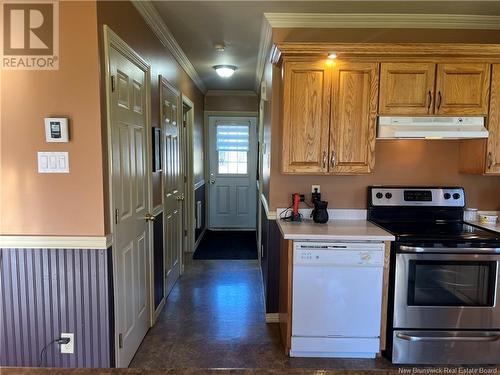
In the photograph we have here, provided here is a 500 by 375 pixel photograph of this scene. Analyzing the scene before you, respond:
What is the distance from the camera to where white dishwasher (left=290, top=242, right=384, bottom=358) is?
2254 mm

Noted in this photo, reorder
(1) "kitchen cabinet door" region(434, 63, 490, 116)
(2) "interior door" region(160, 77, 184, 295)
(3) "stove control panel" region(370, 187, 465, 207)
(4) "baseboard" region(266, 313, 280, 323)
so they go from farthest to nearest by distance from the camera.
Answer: (2) "interior door" region(160, 77, 184, 295)
(4) "baseboard" region(266, 313, 280, 323)
(3) "stove control panel" region(370, 187, 465, 207)
(1) "kitchen cabinet door" region(434, 63, 490, 116)

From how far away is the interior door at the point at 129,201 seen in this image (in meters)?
2.04

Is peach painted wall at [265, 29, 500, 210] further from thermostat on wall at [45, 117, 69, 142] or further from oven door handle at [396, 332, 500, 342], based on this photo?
thermostat on wall at [45, 117, 69, 142]

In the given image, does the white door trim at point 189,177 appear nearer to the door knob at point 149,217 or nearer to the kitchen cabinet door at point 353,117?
the door knob at point 149,217

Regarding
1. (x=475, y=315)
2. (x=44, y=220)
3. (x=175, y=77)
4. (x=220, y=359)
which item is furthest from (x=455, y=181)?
(x=44, y=220)

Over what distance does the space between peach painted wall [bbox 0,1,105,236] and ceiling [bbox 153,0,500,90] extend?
92cm

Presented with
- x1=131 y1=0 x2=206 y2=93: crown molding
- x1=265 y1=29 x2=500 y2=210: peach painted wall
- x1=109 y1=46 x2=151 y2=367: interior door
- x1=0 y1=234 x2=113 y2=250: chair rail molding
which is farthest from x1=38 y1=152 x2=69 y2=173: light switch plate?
x1=265 y1=29 x2=500 y2=210: peach painted wall

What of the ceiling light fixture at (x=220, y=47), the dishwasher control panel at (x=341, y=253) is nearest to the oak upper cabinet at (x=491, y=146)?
the dishwasher control panel at (x=341, y=253)

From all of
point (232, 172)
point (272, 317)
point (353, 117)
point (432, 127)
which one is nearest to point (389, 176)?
point (432, 127)

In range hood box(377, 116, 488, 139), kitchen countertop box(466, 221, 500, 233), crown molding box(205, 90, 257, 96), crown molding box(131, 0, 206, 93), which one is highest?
crown molding box(205, 90, 257, 96)

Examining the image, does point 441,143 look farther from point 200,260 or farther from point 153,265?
point 200,260

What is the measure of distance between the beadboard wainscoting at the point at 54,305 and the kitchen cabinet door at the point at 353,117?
1.72 meters

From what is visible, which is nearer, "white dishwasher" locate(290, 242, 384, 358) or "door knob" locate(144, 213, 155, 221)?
"white dishwasher" locate(290, 242, 384, 358)

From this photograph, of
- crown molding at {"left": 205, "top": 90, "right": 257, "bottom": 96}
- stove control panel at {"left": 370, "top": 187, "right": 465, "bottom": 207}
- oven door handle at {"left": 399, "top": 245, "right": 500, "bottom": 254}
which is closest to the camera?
oven door handle at {"left": 399, "top": 245, "right": 500, "bottom": 254}
